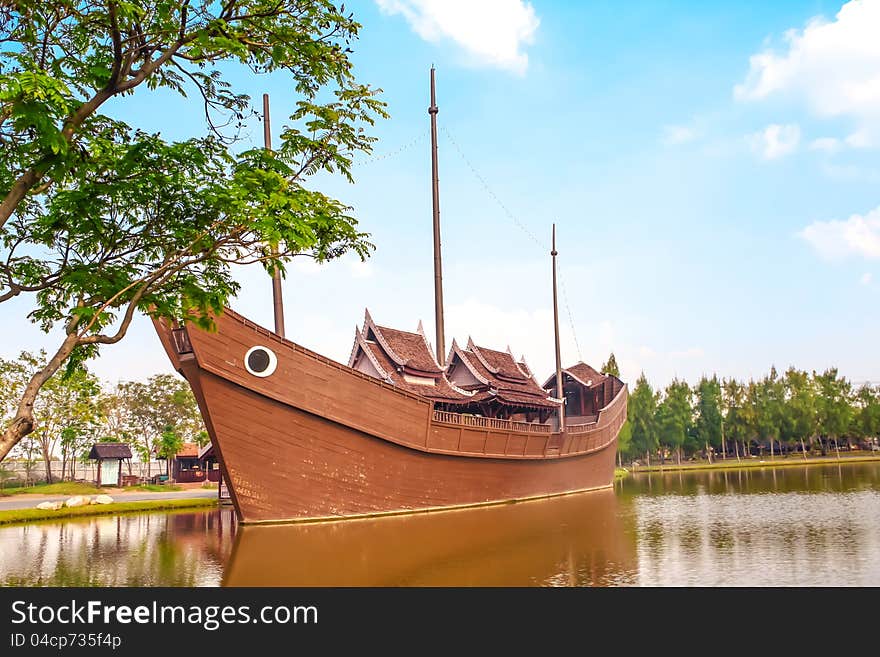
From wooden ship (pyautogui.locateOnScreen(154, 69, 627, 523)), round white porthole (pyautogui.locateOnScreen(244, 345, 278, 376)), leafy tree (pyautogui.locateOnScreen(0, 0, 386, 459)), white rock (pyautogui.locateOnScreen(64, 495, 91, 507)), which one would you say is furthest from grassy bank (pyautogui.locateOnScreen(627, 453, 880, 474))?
leafy tree (pyautogui.locateOnScreen(0, 0, 386, 459))

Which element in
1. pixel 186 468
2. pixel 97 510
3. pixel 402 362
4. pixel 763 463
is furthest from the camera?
pixel 763 463

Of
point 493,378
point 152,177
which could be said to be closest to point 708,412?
point 493,378

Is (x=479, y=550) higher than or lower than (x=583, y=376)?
lower

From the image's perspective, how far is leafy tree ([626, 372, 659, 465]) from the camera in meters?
55.4

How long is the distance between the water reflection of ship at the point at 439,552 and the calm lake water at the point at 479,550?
3cm

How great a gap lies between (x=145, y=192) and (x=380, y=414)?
8.88 meters

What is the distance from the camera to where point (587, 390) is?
32219mm

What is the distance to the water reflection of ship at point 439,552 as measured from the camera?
26.6 feet

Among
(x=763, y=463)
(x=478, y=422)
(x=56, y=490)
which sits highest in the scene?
(x=478, y=422)

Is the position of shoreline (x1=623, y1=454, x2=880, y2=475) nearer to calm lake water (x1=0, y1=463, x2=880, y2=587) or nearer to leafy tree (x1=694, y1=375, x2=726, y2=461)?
leafy tree (x1=694, y1=375, x2=726, y2=461)

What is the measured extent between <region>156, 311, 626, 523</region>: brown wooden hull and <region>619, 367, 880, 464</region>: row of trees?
135 ft

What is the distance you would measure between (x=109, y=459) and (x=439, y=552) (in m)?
28.1

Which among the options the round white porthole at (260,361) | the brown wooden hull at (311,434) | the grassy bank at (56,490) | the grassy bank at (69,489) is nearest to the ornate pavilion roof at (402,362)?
the brown wooden hull at (311,434)

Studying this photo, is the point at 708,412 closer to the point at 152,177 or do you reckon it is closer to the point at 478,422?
the point at 478,422
